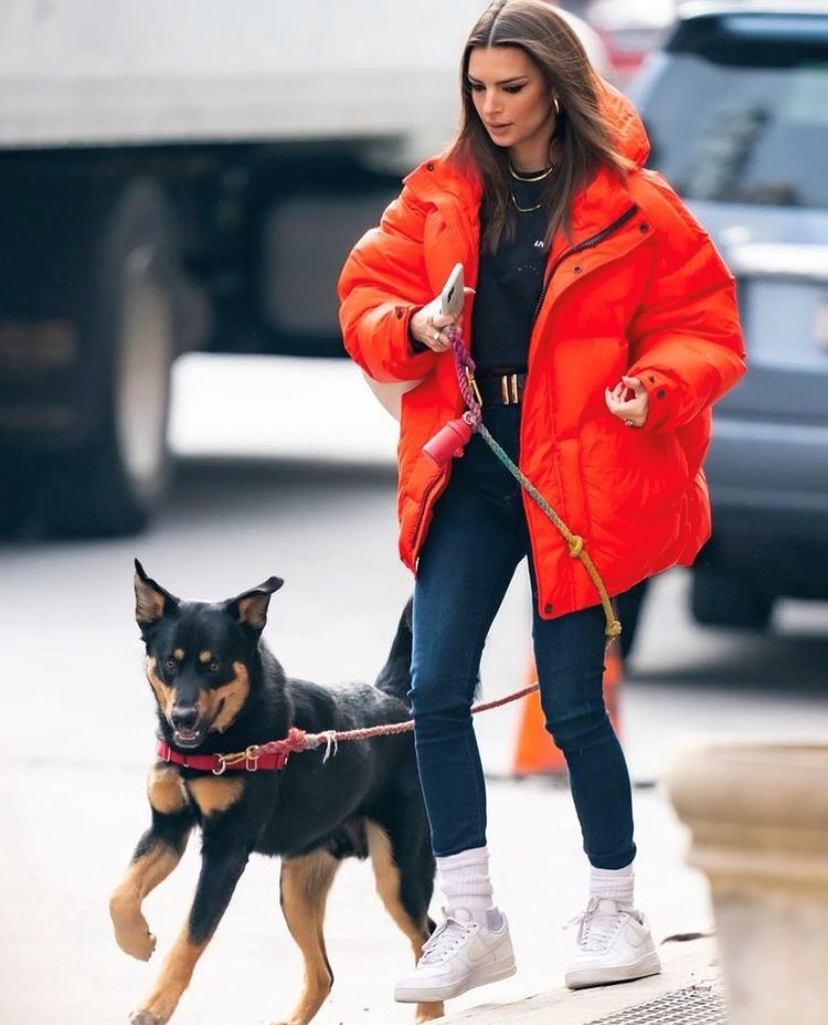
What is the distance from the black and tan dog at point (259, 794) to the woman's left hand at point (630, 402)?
0.70 m

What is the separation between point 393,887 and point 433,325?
1166mm

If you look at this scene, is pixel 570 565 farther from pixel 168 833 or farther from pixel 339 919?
pixel 339 919

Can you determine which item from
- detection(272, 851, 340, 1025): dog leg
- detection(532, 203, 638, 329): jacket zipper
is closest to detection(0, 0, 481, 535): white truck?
detection(272, 851, 340, 1025): dog leg

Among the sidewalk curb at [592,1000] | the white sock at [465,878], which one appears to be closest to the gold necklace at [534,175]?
the white sock at [465,878]

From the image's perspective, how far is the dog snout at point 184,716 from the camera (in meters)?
4.39

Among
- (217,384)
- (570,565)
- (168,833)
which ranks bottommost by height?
(217,384)

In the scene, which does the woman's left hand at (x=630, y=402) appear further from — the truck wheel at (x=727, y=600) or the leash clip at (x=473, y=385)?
the truck wheel at (x=727, y=600)

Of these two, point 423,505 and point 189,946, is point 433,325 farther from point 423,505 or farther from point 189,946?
point 189,946

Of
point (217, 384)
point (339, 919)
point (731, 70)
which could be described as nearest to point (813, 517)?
point (731, 70)

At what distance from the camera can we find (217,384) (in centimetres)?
1875

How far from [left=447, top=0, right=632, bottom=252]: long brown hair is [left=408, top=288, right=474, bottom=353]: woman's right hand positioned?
0.22 meters

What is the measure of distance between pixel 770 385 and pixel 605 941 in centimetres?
362

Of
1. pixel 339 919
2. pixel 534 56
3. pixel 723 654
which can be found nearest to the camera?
pixel 534 56

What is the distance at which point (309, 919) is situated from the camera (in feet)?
15.9
